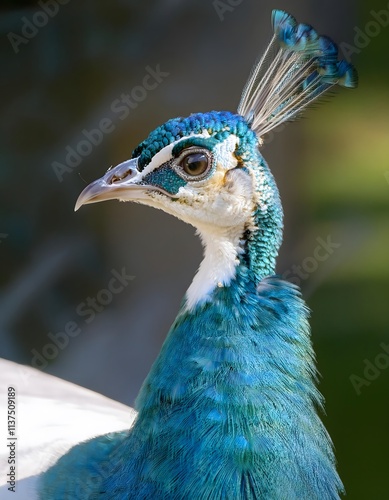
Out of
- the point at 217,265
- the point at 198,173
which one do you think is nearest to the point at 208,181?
the point at 198,173

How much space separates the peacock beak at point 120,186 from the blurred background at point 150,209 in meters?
1.07

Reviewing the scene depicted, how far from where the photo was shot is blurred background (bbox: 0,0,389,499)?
6.84 ft

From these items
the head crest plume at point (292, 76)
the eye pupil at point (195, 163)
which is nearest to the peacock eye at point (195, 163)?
the eye pupil at point (195, 163)

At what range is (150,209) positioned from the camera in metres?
2.22

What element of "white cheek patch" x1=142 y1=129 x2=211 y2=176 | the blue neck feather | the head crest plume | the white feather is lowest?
the white feather

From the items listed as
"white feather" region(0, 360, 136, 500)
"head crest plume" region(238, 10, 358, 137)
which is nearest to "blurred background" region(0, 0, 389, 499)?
"white feather" region(0, 360, 136, 500)

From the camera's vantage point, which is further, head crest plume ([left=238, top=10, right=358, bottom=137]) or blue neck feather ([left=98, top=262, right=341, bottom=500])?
head crest plume ([left=238, top=10, right=358, bottom=137])

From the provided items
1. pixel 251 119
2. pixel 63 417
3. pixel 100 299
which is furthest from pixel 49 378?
pixel 251 119

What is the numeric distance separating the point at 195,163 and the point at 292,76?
0.25m

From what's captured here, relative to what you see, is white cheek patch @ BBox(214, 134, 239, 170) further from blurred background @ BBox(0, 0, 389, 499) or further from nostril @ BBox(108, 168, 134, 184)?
blurred background @ BBox(0, 0, 389, 499)

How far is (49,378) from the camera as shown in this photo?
1749 millimetres

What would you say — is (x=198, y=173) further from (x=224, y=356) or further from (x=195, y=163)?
(x=224, y=356)

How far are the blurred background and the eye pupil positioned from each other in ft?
3.67

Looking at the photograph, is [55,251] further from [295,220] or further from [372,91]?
[372,91]
